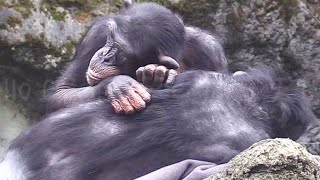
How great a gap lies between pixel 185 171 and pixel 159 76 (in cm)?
32

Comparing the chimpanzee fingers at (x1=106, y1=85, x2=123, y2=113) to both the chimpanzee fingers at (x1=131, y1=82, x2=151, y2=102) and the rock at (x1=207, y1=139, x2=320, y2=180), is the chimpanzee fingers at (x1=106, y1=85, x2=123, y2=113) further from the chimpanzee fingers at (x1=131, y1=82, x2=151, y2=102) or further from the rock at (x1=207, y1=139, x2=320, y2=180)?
the rock at (x1=207, y1=139, x2=320, y2=180)

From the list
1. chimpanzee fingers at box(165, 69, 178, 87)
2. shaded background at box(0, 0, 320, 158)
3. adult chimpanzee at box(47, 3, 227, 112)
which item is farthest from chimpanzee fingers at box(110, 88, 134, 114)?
shaded background at box(0, 0, 320, 158)

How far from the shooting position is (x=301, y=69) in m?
3.03

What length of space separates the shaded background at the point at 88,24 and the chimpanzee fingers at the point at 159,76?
966 mm

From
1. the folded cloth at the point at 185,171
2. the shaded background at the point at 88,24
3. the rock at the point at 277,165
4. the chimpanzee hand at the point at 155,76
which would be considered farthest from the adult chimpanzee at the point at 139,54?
the shaded background at the point at 88,24

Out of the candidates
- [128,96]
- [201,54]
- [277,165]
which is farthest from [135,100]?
[277,165]

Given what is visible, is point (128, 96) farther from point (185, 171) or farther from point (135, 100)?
point (185, 171)

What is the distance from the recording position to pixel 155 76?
1.95m

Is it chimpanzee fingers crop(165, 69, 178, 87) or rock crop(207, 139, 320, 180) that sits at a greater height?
rock crop(207, 139, 320, 180)

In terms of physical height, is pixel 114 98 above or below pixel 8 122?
above

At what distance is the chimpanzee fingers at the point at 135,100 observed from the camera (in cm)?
188

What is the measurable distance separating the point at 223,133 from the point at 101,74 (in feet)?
1.15

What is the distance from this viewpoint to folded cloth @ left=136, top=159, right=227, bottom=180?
1.65 metres

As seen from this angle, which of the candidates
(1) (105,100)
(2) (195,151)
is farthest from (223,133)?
(1) (105,100)
